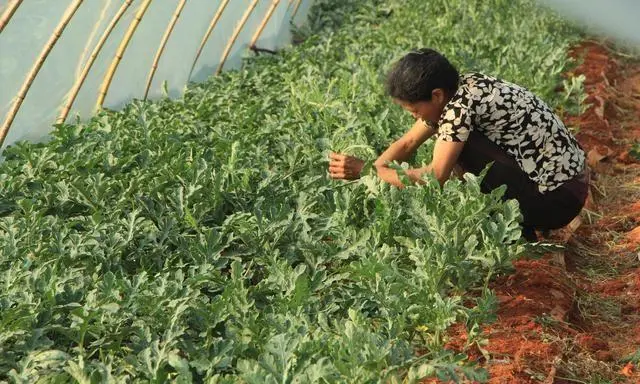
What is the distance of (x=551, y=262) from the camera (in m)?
4.39

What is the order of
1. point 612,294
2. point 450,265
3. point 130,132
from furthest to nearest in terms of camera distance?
1. point 130,132
2. point 612,294
3. point 450,265

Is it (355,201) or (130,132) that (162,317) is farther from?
(130,132)

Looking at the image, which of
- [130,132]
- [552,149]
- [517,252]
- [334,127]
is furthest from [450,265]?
[130,132]

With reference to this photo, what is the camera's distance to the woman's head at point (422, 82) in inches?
159

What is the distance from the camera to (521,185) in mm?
4355

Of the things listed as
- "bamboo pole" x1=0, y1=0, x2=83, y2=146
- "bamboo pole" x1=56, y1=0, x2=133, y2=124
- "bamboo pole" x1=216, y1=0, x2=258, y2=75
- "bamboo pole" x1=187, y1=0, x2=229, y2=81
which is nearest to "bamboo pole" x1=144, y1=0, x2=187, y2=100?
"bamboo pole" x1=187, y1=0, x2=229, y2=81

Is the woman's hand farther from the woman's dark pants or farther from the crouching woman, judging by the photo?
the woman's dark pants

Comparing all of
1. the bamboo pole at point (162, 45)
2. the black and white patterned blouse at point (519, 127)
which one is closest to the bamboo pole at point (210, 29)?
the bamboo pole at point (162, 45)

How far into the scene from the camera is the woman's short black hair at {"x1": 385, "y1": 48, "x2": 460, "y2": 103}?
4.03 m

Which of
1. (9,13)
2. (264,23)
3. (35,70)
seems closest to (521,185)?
(9,13)

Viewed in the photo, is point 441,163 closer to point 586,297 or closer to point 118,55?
point 586,297

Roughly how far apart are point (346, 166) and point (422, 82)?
0.53 m

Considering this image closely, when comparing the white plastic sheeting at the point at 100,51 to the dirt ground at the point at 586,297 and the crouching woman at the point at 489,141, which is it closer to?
the crouching woman at the point at 489,141

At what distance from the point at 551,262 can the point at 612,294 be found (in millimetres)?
307
